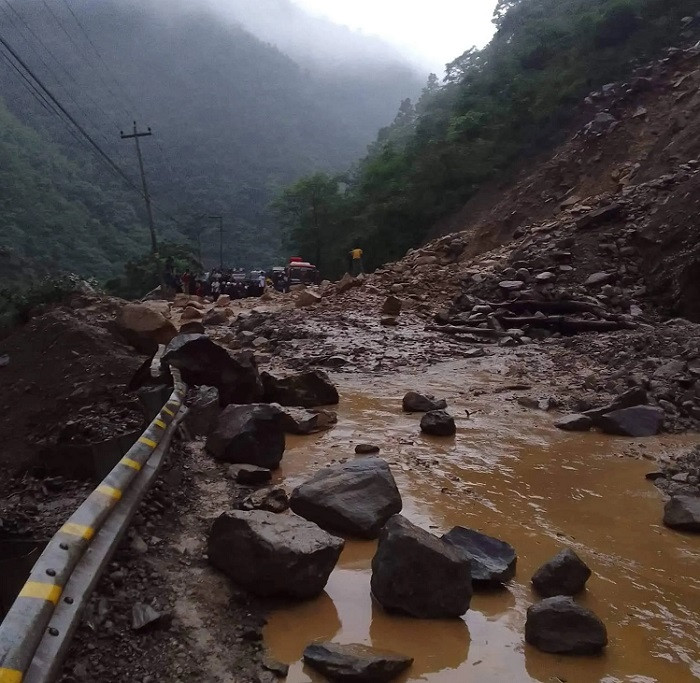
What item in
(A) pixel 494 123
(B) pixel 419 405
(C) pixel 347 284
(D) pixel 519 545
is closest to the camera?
(D) pixel 519 545

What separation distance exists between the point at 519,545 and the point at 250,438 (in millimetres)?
1768

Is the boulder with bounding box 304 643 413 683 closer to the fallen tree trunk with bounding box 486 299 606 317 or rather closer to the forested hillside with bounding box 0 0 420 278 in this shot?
the fallen tree trunk with bounding box 486 299 606 317

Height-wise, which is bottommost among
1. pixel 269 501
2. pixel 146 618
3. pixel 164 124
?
pixel 269 501

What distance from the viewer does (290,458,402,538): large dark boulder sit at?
123 inches

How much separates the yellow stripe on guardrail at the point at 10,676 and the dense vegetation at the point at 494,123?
23482 millimetres

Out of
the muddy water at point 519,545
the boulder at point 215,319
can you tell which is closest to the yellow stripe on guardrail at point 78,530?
the muddy water at point 519,545

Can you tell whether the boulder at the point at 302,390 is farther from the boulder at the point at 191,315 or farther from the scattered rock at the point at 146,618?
the boulder at the point at 191,315

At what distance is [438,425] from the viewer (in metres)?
5.02

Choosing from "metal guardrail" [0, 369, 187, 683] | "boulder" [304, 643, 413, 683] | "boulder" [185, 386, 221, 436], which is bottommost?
"boulder" [304, 643, 413, 683]

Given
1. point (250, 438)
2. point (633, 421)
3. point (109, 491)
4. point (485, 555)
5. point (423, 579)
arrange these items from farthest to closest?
point (633, 421), point (250, 438), point (485, 555), point (109, 491), point (423, 579)

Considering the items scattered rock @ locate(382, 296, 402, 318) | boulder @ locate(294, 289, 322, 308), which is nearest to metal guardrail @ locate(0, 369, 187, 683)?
scattered rock @ locate(382, 296, 402, 318)

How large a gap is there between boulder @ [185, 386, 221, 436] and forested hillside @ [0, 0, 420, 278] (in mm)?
25513

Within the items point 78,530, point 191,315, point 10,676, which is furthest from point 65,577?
point 191,315

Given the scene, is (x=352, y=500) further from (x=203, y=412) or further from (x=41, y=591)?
(x=203, y=412)
